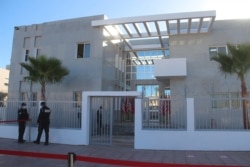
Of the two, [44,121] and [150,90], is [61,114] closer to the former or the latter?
[44,121]

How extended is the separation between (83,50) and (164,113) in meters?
9.46

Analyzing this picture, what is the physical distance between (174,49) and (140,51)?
5951 millimetres

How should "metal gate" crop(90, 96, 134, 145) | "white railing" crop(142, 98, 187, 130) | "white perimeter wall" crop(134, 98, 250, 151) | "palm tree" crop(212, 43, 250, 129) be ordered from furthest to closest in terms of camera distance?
1. "palm tree" crop(212, 43, 250, 129)
2. "metal gate" crop(90, 96, 134, 145)
3. "white railing" crop(142, 98, 187, 130)
4. "white perimeter wall" crop(134, 98, 250, 151)

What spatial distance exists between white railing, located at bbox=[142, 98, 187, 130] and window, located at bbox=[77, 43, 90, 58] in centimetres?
833

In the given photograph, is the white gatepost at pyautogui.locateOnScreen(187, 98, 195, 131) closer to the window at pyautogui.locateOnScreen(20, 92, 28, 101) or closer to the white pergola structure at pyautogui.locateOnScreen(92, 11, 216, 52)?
the white pergola structure at pyautogui.locateOnScreen(92, 11, 216, 52)

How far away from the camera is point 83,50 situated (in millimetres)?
18109

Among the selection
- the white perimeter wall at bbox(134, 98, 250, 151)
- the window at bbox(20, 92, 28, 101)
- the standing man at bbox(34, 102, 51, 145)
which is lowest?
the white perimeter wall at bbox(134, 98, 250, 151)

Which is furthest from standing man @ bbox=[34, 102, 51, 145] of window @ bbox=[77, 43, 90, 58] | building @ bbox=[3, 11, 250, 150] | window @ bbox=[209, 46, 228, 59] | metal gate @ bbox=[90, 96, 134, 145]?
window @ bbox=[209, 46, 228, 59]

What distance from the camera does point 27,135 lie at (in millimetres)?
12695

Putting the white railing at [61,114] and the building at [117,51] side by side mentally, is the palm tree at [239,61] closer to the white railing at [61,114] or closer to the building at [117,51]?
the building at [117,51]

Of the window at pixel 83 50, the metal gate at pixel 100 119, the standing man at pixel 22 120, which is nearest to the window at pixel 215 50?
the window at pixel 83 50

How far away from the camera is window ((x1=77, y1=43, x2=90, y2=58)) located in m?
18.0

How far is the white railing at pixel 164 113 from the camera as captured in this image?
10.7 m

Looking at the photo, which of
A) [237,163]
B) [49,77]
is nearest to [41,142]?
[49,77]
